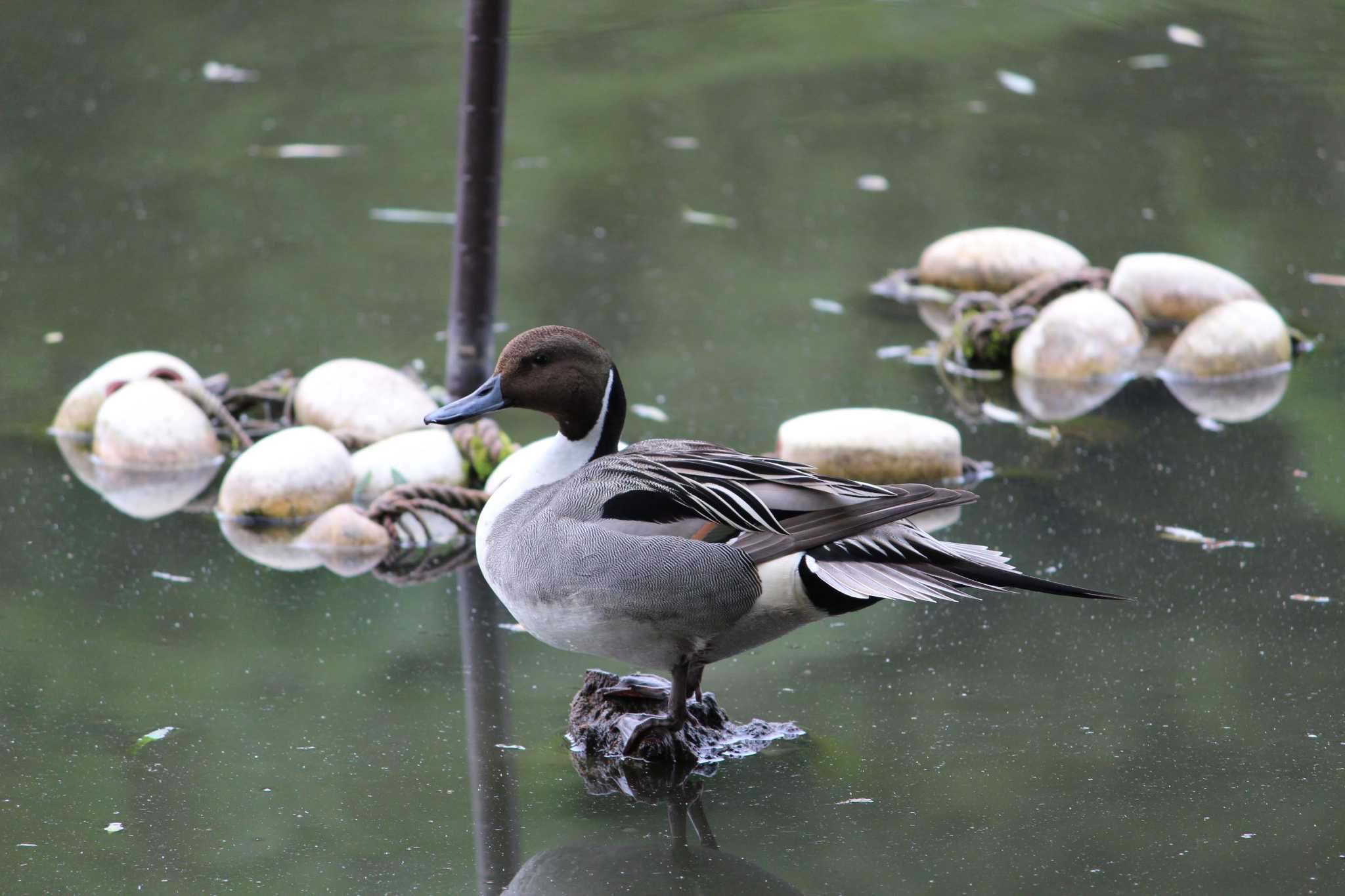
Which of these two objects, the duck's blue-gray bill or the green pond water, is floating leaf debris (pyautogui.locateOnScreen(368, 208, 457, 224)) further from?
the duck's blue-gray bill

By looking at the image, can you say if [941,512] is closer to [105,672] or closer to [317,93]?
[105,672]

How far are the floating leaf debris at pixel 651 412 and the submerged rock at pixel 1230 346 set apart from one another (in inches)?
75.8

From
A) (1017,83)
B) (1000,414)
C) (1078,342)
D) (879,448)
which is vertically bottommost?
(1017,83)

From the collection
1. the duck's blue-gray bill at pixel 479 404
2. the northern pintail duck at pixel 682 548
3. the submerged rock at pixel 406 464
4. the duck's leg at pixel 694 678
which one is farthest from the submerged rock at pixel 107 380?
the duck's leg at pixel 694 678

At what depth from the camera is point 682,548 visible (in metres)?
3.20

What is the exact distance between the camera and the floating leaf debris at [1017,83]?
10.1 m

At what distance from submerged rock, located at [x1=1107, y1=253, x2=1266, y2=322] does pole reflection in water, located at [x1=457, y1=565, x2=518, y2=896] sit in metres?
3.34

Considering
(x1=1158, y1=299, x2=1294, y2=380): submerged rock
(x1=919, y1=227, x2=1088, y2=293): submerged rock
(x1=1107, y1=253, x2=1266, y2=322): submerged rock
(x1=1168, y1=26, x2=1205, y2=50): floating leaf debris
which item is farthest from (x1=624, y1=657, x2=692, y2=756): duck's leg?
(x1=1168, y1=26, x2=1205, y2=50): floating leaf debris

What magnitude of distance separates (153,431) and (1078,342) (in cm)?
334

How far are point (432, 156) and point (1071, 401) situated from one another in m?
4.31

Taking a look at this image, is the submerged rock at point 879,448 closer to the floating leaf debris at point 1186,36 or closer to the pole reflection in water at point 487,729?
the pole reflection in water at point 487,729

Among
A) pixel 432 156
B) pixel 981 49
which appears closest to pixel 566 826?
pixel 432 156

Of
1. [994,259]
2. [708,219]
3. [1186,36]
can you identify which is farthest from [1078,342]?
[1186,36]

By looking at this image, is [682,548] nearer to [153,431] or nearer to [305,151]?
[153,431]
